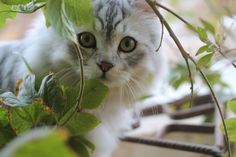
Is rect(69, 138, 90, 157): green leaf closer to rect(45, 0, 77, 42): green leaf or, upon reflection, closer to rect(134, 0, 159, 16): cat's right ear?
rect(45, 0, 77, 42): green leaf

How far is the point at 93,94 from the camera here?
484mm

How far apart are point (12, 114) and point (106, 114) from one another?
0.51 metres

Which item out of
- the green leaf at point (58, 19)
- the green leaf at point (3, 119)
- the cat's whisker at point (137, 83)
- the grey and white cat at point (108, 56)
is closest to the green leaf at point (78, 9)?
the green leaf at point (58, 19)

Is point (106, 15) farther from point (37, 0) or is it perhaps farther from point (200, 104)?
point (200, 104)

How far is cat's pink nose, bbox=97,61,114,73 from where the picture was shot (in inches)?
28.5

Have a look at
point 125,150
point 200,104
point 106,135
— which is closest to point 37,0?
point 106,135

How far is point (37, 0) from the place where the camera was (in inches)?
16.8

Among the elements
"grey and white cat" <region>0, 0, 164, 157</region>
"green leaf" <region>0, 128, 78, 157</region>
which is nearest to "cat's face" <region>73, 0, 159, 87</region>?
"grey and white cat" <region>0, 0, 164, 157</region>

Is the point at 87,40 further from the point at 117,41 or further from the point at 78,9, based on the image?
the point at 78,9

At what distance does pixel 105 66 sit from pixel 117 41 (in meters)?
0.07

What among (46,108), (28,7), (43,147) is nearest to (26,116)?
(46,108)

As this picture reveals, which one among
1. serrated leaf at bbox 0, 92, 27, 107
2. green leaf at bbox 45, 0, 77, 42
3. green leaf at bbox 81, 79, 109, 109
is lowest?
green leaf at bbox 81, 79, 109, 109

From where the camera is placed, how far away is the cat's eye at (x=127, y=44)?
79 centimetres

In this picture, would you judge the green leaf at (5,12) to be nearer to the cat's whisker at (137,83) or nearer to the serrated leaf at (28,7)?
the serrated leaf at (28,7)
